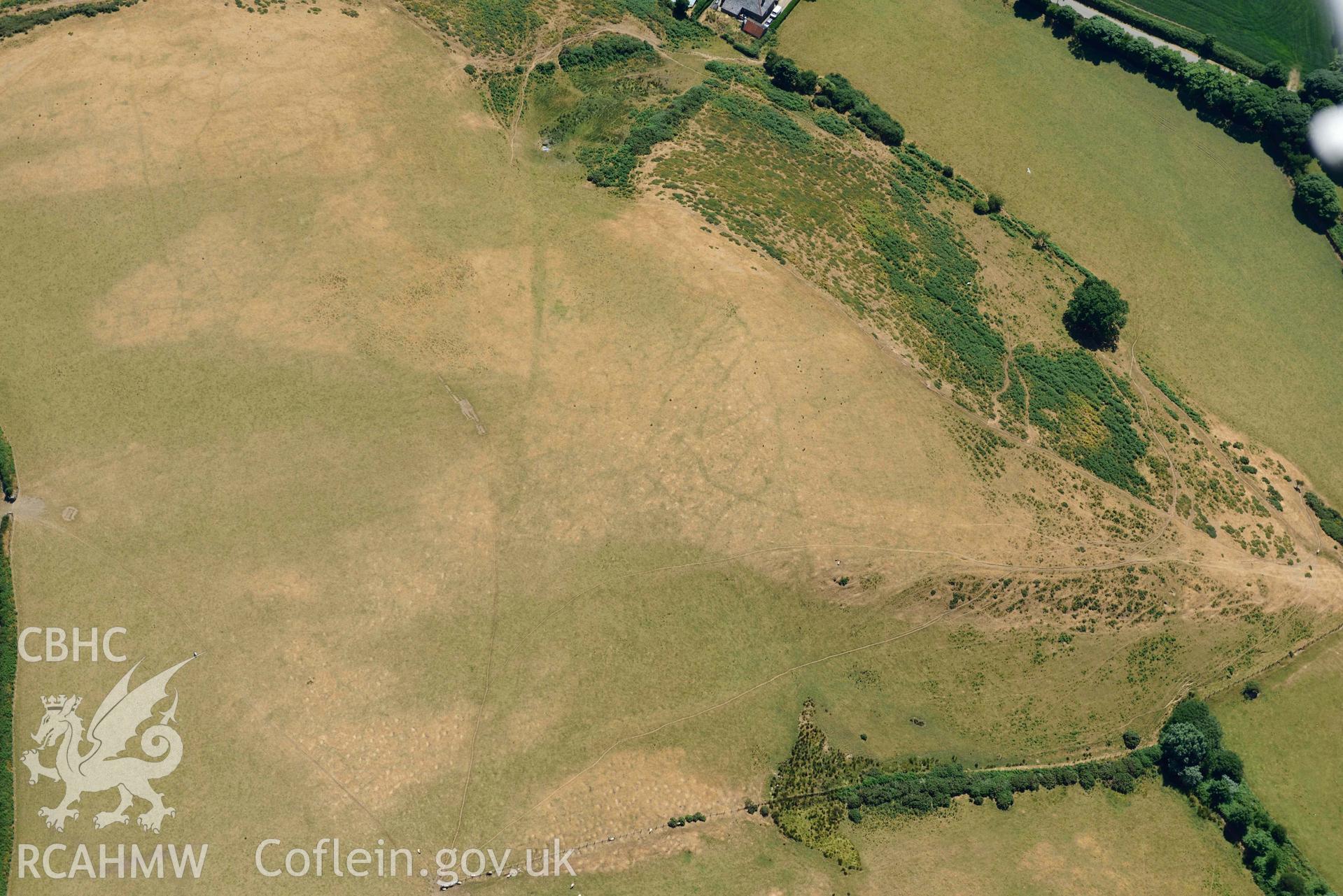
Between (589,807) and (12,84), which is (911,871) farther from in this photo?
(12,84)

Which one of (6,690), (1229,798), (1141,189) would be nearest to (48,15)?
(6,690)

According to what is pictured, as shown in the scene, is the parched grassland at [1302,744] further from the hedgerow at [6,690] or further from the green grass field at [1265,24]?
the hedgerow at [6,690]

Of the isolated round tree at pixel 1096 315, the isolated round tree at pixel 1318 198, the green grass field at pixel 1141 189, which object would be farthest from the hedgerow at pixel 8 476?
the isolated round tree at pixel 1318 198

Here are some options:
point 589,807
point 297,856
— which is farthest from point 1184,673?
point 297,856

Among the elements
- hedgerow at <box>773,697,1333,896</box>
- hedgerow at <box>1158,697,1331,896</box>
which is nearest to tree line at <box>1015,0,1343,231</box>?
hedgerow at <box>1158,697,1331,896</box>

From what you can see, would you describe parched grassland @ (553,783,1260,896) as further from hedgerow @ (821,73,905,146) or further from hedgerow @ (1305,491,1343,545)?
hedgerow @ (821,73,905,146)

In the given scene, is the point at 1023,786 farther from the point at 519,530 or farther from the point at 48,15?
the point at 48,15
